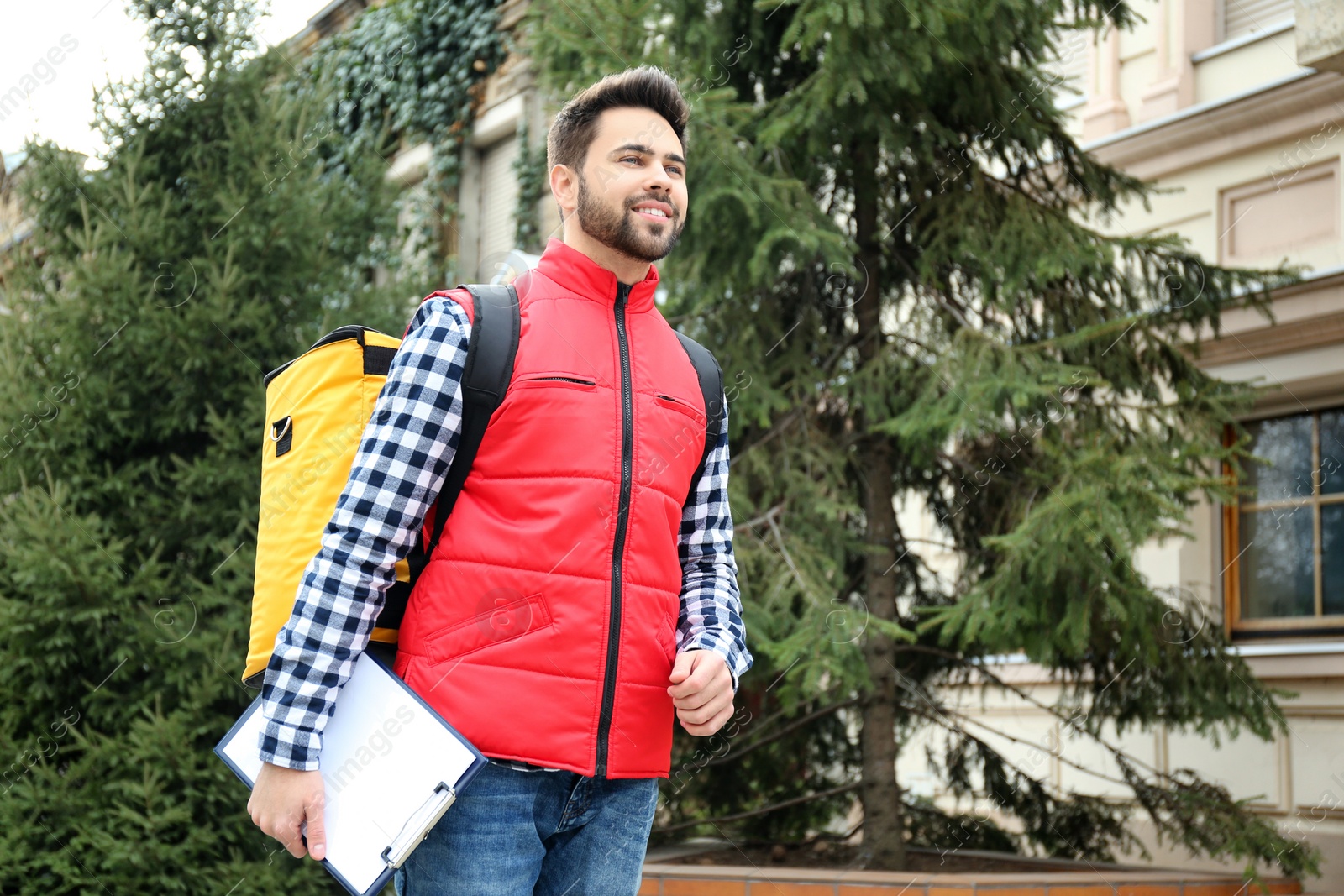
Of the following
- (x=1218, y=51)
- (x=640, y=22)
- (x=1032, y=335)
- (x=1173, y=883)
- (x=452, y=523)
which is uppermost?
(x=1218, y=51)

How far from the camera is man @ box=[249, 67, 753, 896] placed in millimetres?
1861

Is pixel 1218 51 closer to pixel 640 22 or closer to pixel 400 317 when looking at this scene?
pixel 640 22

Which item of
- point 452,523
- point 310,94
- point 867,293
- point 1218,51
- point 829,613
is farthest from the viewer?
point 1218,51

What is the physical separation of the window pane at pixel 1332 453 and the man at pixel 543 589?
21.8 ft

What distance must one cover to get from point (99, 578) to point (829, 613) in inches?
116

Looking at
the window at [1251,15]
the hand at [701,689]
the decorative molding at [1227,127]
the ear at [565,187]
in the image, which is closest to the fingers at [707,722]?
the hand at [701,689]

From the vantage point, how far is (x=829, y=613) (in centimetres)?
508

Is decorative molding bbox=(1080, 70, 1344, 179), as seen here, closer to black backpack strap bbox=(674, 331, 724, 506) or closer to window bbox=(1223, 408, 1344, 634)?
window bbox=(1223, 408, 1344, 634)

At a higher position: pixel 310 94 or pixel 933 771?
pixel 310 94

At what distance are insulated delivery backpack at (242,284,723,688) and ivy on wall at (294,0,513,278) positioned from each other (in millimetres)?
10221

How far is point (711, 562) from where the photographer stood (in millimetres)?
2338

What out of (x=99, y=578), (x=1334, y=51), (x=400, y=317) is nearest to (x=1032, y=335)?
(x=1334, y=51)

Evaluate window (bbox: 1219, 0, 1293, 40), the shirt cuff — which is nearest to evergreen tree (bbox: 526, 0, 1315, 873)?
window (bbox: 1219, 0, 1293, 40)

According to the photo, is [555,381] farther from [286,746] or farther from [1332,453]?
[1332,453]
